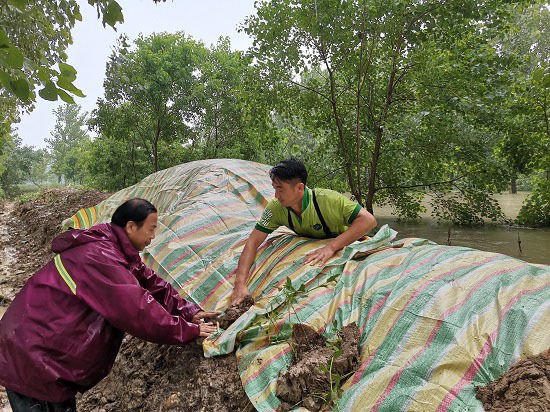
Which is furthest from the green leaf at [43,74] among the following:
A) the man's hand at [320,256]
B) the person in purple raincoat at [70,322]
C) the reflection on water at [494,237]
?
the reflection on water at [494,237]

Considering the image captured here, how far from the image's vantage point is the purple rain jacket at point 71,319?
1.56 metres

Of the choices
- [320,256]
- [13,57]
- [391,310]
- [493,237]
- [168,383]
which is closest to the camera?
[13,57]

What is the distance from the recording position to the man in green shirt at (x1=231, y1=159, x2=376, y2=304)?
2.45 m

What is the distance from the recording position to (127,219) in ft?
6.13

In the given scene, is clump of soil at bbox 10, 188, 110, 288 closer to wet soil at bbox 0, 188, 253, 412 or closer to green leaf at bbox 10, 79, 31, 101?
wet soil at bbox 0, 188, 253, 412

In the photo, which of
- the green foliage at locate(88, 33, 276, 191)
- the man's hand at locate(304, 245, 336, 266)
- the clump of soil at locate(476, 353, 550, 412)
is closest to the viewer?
the clump of soil at locate(476, 353, 550, 412)

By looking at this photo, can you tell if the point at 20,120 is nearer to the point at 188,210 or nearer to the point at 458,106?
the point at 188,210

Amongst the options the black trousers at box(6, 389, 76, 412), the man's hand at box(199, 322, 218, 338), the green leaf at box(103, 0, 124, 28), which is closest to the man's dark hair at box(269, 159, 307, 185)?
the man's hand at box(199, 322, 218, 338)

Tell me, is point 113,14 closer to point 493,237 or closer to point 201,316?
point 201,316

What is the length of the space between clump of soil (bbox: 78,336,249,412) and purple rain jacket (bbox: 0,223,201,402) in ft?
1.43

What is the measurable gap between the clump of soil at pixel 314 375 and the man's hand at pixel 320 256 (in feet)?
2.18

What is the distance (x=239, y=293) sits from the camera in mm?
2482

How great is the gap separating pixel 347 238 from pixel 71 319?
5.50 ft

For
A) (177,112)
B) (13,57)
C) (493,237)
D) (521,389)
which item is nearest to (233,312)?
(521,389)
